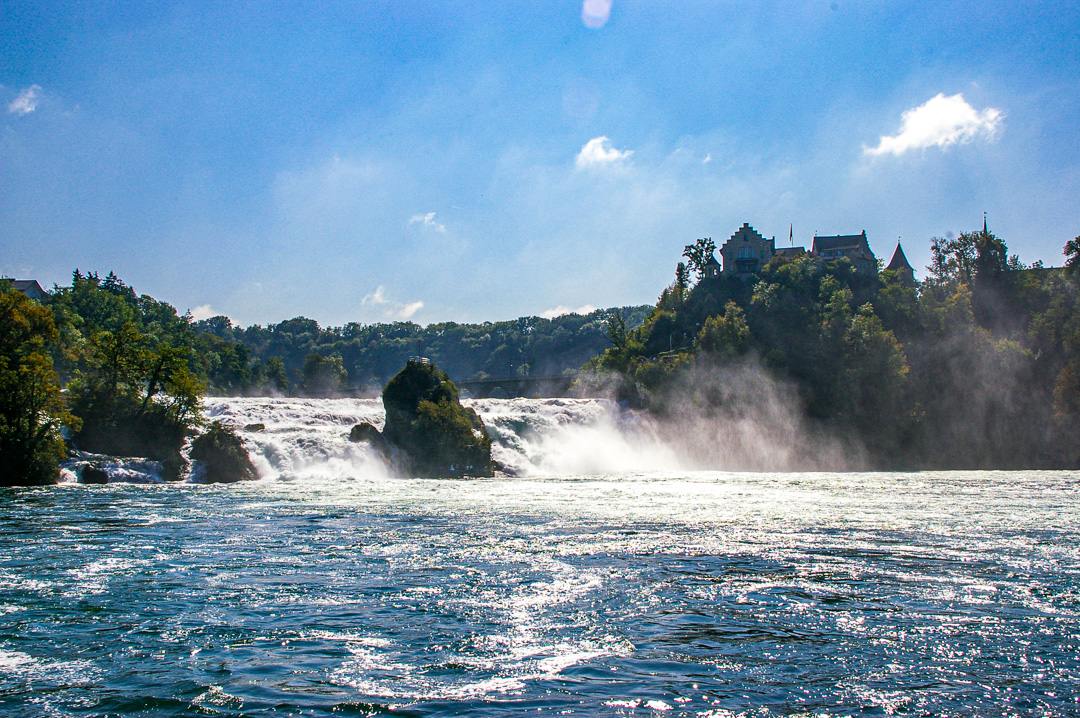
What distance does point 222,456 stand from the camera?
136ft

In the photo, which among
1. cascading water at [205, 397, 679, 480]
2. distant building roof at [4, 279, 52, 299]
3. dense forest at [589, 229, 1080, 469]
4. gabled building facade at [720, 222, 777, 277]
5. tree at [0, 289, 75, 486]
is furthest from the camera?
distant building roof at [4, 279, 52, 299]

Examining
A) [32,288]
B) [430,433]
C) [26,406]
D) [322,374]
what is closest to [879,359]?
[430,433]

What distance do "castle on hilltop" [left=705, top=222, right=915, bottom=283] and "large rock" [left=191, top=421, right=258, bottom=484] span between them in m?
79.7

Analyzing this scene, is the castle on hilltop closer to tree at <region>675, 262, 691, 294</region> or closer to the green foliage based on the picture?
tree at <region>675, 262, 691, 294</region>

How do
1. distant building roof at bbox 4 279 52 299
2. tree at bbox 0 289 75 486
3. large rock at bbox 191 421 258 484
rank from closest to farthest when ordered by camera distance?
tree at bbox 0 289 75 486, large rock at bbox 191 421 258 484, distant building roof at bbox 4 279 52 299

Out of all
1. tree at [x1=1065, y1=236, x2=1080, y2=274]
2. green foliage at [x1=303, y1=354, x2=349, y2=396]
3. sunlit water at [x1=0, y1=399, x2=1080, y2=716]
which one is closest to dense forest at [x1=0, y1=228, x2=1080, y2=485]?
tree at [x1=1065, y1=236, x2=1080, y2=274]

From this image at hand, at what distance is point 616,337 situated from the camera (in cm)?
10362

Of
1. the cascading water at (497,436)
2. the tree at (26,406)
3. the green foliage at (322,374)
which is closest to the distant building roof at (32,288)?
the green foliage at (322,374)

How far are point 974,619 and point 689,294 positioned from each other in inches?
3795

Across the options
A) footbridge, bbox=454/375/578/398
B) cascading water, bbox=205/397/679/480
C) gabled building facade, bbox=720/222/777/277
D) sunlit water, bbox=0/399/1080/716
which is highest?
gabled building facade, bbox=720/222/777/277

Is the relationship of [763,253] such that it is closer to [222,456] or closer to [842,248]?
[842,248]

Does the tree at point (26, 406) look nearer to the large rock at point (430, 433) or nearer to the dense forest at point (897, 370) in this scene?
the large rock at point (430, 433)

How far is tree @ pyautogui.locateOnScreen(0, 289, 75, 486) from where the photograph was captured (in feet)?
117

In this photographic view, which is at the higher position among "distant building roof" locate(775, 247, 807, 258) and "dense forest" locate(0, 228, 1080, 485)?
"distant building roof" locate(775, 247, 807, 258)
